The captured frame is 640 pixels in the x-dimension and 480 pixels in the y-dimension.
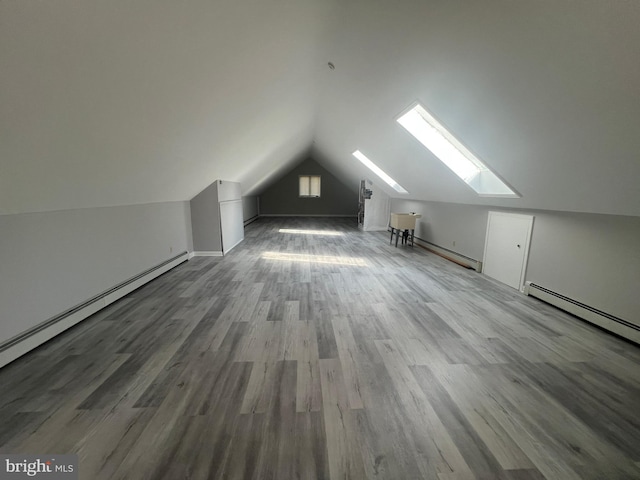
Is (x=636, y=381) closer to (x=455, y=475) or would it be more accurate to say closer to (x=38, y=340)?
(x=455, y=475)

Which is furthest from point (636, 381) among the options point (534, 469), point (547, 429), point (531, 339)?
point (534, 469)

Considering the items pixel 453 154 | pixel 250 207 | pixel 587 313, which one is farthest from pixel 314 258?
pixel 250 207

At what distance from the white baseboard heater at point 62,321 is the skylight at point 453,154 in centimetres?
415

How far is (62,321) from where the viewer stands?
2.59 meters

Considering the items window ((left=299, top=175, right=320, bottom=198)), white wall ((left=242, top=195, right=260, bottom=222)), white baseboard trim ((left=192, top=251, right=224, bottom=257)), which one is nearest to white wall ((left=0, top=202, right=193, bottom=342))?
white baseboard trim ((left=192, top=251, right=224, bottom=257))

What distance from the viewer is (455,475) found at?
1.34 m

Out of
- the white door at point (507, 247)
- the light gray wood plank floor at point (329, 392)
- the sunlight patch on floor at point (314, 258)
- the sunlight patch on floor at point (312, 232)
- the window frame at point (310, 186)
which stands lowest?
the light gray wood plank floor at point (329, 392)

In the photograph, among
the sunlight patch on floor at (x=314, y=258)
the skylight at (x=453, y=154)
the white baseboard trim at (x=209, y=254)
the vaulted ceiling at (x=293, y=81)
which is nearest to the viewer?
the vaulted ceiling at (x=293, y=81)

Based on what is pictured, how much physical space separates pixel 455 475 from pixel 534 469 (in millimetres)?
400

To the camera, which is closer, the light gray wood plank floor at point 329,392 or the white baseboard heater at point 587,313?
the light gray wood plank floor at point 329,392

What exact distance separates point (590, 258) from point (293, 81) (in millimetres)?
3925

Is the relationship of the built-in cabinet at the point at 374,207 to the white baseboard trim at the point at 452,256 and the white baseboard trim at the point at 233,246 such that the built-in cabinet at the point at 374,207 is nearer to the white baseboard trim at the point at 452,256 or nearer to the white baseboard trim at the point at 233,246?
the white baseboard trim at the point at 452,256

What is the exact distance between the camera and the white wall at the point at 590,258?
2.56m

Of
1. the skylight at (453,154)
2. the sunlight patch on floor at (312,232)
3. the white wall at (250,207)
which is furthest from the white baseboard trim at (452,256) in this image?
the white wall at (250,207)
